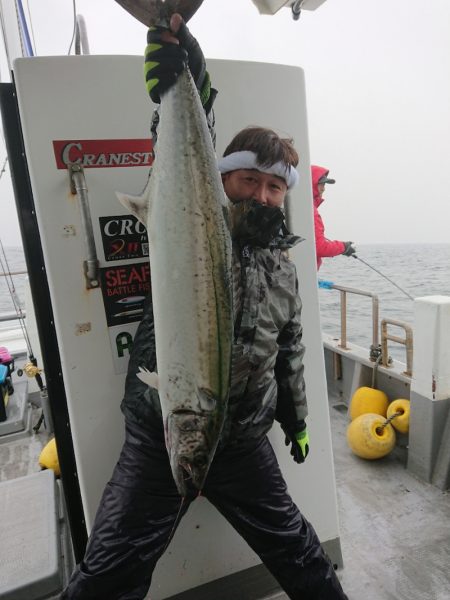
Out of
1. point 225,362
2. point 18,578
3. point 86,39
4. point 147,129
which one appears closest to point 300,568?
point 225,362

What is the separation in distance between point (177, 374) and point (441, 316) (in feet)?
7.90

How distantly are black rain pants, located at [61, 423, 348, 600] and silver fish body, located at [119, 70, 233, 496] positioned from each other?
1.54 feet

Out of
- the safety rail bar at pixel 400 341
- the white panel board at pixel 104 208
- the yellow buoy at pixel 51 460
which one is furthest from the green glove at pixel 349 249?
the yellow buoy at pixel 51 460

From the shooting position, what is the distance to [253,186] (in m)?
1.55

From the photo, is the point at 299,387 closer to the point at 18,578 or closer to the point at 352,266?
the point at 18,578

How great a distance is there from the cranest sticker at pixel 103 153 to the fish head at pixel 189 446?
111cm

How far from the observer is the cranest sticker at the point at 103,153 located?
1.57m

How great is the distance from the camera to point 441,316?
2.78m

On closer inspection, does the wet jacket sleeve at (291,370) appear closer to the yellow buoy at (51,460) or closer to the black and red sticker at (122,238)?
the black and red sticker at (122,238)

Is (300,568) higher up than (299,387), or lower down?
lower down

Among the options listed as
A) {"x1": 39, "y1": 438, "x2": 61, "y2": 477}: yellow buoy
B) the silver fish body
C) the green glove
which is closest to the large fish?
the silver fish body

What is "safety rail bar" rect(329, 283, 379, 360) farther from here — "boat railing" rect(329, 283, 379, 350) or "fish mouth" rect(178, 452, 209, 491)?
"fish mouth" rect(178, 452, 209, 491)

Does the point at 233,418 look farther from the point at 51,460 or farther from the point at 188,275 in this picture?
the point at 51,460

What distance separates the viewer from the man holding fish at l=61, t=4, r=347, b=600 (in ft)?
3.59
